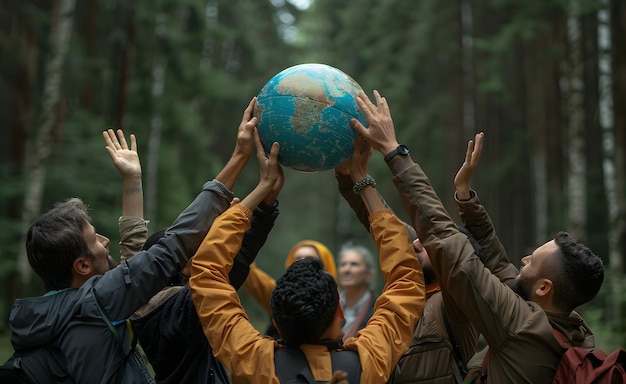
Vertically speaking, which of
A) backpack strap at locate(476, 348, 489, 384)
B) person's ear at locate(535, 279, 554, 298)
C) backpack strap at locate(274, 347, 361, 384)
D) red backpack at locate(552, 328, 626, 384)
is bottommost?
backpack strap at locate(476, 348, 489, 384)

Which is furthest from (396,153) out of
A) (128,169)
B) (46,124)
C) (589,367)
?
(46,124)

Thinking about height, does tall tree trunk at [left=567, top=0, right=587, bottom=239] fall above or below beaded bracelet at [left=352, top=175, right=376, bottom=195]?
below

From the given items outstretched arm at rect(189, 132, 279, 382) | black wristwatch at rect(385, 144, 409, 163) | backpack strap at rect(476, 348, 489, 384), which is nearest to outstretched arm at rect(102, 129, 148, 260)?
outstretched arm at rect(189, 132, 279, 382)

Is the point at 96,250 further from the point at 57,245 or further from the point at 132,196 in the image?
the point at 132,196

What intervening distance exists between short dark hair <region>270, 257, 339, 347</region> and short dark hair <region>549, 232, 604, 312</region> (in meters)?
1.10

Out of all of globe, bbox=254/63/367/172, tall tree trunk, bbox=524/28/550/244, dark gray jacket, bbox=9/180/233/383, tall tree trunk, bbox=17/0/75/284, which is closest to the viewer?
dark gray jacket, bbox=9/180/233/383

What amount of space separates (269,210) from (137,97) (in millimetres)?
18401

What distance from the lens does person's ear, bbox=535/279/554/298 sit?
351 centimetres

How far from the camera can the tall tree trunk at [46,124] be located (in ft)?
49.3

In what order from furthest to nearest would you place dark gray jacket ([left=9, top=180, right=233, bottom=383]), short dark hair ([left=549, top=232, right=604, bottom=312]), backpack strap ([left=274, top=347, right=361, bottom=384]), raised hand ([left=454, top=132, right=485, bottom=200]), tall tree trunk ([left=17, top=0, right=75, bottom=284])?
1. tall tree trunk ([left=17, top=0, right=75, bottom=284])
2. raised hand ([left=454, top=132, right=485, bottom=200])
3. short dark hair ([left=549, top=232, right=604, bottom=312])
4. dark gray jacket ([left=9, top=180, right=233, bottom=383])
5. backpack strap ([left=274, top=347, right=361, bottom=384])

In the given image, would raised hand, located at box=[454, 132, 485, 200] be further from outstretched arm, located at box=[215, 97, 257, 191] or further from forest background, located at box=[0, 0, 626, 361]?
forest background, located at box=[0, 0, 626, 361]

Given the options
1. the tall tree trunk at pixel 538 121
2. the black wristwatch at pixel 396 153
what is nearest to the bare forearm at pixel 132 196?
the black wristwatch at pixel 396 153

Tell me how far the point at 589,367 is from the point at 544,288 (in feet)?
1.44

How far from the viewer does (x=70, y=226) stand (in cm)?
353
